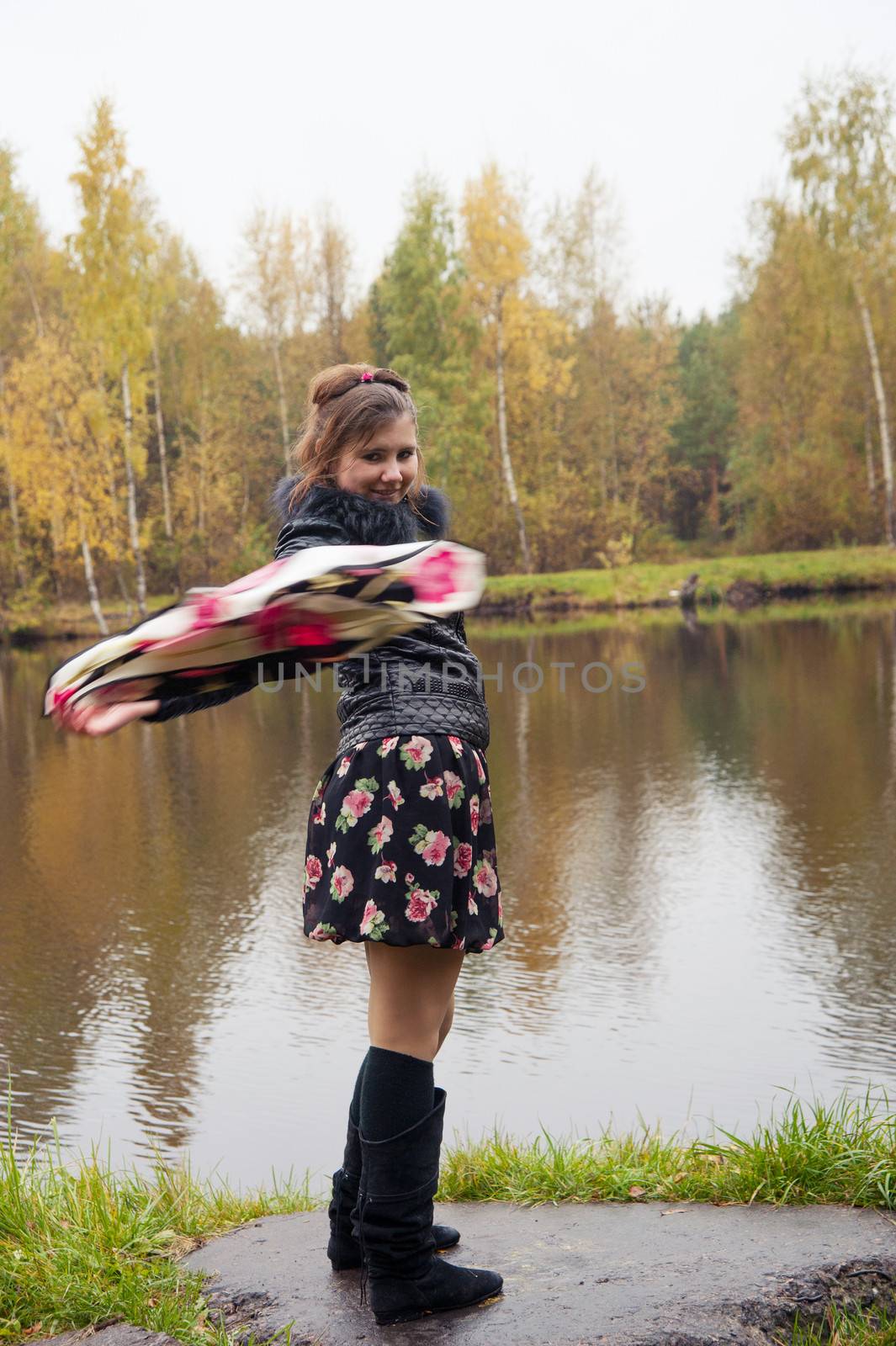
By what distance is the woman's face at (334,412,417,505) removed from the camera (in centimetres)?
227

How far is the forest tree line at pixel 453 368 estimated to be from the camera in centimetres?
2619

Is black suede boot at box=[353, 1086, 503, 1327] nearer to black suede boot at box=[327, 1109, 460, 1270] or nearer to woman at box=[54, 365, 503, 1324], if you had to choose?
woman at box=[54, 365, 503, 1324]

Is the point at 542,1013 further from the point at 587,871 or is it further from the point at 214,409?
the point at 214,409

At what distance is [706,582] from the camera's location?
2827cm

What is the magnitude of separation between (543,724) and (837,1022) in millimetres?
7918

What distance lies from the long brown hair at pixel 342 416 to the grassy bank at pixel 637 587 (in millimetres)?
24688

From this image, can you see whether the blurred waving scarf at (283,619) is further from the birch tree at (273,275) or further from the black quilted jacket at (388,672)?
the birch tree at (273,275)

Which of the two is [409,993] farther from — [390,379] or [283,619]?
[390,379]

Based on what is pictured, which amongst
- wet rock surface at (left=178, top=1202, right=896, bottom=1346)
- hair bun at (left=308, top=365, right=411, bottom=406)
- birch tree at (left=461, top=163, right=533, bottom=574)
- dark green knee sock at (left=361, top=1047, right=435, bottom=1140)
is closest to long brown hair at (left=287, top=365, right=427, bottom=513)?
hair bun at (left=308, top=365, right=411, bottom=406)

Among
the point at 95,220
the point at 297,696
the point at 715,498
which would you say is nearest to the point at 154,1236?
the point at 297,696

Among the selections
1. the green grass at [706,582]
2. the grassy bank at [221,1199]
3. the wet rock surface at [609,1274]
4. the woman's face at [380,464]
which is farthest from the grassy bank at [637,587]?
the woman's face at [380,464]

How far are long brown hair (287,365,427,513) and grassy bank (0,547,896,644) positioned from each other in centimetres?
2469

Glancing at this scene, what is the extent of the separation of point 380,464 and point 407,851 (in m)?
0.68

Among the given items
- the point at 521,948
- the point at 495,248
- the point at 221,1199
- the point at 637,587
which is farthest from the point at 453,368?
the point at 221,1199
